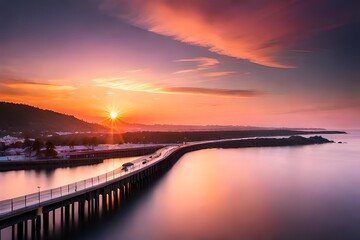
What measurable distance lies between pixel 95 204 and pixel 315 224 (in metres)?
17.0

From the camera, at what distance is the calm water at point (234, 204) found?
27.9 m

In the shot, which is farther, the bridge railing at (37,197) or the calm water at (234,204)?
the calm water at (234,204)

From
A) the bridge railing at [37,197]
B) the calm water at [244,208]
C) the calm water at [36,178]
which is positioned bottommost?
the calm water at [244,208]

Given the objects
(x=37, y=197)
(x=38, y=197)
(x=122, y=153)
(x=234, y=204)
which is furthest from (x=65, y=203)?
(x=122, y=153)

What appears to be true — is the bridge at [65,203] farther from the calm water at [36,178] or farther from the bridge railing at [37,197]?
the calm water at [36,178]

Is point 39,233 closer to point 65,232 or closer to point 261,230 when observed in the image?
point 65,232

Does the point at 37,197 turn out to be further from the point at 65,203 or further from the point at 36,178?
the point at 36,178

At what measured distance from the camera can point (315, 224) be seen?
30.0m

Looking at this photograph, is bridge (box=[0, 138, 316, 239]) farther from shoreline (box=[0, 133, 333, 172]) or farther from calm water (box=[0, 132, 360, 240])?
shoreline (box=[0, 133, 333, 172])

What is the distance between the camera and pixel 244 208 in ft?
116

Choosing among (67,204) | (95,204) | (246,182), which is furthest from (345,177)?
(67,204)

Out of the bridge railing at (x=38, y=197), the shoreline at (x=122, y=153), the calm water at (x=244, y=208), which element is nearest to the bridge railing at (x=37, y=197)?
the bridge railing at (x=38, y=197)

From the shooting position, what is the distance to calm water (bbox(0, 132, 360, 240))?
1097 inches

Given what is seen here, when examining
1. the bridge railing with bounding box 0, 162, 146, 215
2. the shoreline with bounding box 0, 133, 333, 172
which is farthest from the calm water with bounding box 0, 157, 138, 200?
the bridge railing with bounding box 0, 162, 146, 215
